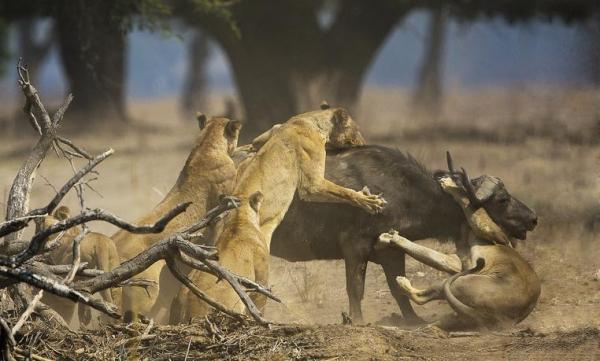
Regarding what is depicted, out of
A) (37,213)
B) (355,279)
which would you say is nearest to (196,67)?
(355,279)

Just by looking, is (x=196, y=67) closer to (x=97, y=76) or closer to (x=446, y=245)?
(x=97, y=76)

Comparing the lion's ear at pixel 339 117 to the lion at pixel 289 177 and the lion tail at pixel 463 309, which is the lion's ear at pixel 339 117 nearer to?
the lion at pixel 289 177

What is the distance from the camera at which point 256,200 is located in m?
8.79

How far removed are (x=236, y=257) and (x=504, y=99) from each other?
21573mm

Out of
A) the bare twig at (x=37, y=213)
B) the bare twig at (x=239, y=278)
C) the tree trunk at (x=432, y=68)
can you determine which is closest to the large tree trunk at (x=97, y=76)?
the bare twig at (x=239, y=278)

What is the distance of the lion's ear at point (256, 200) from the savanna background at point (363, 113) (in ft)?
3.75

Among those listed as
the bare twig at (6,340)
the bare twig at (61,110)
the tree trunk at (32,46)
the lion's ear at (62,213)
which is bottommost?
the bare twig at (6,340)

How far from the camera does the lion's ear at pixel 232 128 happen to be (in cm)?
977

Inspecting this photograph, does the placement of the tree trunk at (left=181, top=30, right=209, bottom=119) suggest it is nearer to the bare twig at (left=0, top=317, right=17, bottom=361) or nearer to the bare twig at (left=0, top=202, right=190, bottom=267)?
the bare twig at (left=0, top=317, right=17, bottom=361)

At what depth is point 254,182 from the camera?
30.0 feet

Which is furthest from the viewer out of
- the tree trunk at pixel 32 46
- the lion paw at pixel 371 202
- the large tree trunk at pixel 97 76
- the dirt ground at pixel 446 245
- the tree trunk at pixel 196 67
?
the tree trunk at pixel 196 67

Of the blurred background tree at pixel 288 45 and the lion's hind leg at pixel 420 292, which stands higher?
the blurred background tree at pixel 288 45

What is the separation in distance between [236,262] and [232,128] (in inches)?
75.1

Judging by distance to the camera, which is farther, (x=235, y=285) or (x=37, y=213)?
(x=235, y=285)
